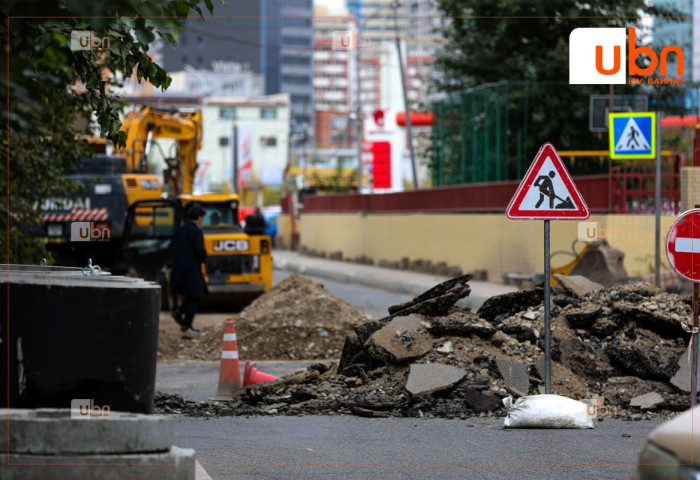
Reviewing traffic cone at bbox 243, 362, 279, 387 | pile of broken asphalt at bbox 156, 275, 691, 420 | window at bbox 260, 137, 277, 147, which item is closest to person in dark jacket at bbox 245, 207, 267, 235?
pile of broken asphalt at bbox 156, 275, 691, 420

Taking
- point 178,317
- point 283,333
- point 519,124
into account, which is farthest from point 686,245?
point 519,124

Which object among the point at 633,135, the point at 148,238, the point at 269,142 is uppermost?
the point at 269,142

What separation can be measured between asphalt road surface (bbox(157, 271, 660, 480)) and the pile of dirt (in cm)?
550

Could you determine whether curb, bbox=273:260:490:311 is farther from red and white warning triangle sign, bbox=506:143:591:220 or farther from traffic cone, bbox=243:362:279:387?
red and white warning triangle sign, bbox=506:143:591:220

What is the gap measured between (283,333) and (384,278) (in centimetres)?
1535

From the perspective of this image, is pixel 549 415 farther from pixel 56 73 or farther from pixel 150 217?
pixel 150 217

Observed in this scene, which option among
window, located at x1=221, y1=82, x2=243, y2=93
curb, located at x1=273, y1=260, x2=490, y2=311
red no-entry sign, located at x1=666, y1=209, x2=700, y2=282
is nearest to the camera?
red no-entry sign, located at x1=666, y1=209, x2=700, y2=282

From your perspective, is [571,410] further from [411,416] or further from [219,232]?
[219,232]

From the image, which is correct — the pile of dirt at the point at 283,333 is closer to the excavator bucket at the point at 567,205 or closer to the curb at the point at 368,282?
the curb at the point at 368,282

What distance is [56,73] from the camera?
12977 millimetres

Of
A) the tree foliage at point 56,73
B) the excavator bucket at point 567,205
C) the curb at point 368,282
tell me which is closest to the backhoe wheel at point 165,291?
the tree foliage at point 56,73

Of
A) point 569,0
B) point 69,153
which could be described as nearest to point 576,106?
point 569,0

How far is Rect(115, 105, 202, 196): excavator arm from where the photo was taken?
2738cm

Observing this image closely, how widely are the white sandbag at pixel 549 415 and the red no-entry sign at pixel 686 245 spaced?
152 cm
